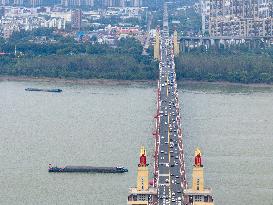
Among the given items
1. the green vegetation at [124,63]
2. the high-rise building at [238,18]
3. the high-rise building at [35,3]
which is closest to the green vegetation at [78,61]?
the green vegetation at [124,63]

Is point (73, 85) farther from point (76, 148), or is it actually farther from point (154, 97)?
point (76, 148)

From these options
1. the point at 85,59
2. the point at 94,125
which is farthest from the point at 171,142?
the point at 85,59

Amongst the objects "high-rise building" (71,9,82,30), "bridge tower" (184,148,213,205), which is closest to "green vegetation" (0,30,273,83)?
"high-rise building" (71,9,82,30)

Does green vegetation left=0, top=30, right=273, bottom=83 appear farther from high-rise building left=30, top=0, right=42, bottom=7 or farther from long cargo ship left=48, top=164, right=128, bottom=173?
high-rise building left=30, top=0, right=42, bottom=7

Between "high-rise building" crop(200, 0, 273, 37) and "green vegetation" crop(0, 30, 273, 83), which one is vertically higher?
"high-rise building" crop(200, 0, 273, 37)

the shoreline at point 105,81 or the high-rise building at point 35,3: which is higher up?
the high-rise building at point 35,3

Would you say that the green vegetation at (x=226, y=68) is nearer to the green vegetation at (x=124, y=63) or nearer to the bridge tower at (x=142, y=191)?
the green vegetation at (x=124, y=63)
